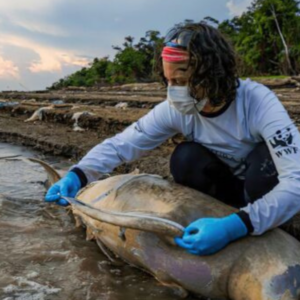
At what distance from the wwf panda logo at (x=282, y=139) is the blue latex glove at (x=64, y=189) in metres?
Answer: 1.13

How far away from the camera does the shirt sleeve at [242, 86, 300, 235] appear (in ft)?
6.32

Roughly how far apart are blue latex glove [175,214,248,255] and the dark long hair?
59cm

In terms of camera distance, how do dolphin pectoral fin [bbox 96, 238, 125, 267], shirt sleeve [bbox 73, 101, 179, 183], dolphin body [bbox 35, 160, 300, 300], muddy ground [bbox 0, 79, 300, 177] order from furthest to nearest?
muddy ground [bbox 0, 79, 300, 177], shirt sleeve [bbox 73, 101, 179, 183], dolphin pectoral fin [bbox 96, 238, 125, 267], dolphin body [bbox 35, 160, 300, 300]

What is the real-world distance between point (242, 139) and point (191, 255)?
624mm

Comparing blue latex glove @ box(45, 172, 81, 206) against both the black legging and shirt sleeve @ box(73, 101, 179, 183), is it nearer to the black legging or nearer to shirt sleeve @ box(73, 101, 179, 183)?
shirt sleeve @ box(73, 101, 179, 183)

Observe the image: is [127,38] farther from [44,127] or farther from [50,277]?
[50,277]

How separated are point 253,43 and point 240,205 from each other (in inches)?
1131

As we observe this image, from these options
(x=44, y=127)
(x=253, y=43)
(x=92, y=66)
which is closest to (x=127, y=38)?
(x=92, y=66)

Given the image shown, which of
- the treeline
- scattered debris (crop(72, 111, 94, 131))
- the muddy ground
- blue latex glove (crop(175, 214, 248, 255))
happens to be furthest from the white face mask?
the treeline

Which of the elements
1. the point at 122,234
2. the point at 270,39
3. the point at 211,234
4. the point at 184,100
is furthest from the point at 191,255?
the point at 270,39

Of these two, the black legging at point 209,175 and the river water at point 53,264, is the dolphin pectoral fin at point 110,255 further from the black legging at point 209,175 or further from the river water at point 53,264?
the black legging at point 209,175

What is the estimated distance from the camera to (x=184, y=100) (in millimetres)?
2193

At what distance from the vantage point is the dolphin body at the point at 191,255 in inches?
72.9

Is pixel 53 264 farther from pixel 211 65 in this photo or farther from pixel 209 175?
pixel 211 65
